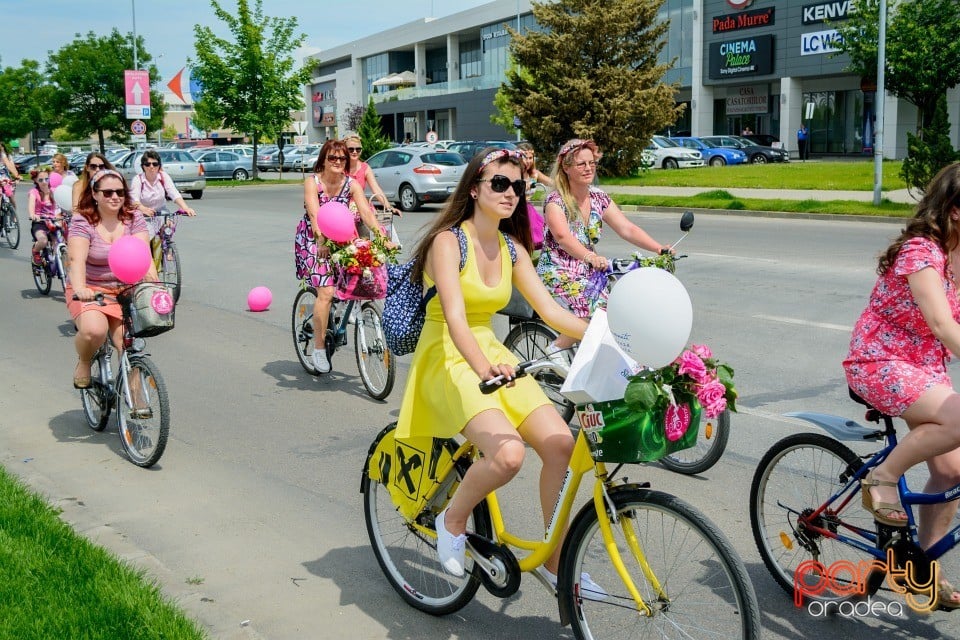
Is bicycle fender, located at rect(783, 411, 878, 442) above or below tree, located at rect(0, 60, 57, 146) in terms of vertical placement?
below

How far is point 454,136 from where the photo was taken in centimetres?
7650

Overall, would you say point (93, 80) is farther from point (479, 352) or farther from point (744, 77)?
point (479, 352)

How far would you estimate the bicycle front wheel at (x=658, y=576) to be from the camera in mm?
2963

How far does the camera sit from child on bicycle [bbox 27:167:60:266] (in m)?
13.3

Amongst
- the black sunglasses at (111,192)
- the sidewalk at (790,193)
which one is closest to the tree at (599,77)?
the sidewalk at (790,193)

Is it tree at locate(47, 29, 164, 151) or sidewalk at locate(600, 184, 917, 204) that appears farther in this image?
tree at locate(47, 29, 164, 151)

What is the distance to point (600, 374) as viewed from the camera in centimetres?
313

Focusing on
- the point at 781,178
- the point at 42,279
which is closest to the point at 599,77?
the point at 781,178

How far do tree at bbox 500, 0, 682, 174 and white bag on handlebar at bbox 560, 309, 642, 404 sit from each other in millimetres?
34607

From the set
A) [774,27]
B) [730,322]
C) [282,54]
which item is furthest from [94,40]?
[730,322]

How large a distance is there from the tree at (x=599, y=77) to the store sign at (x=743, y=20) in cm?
1735

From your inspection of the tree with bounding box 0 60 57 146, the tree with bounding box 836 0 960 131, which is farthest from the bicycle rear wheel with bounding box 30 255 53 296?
the tree with bounding box 0 60 57 146

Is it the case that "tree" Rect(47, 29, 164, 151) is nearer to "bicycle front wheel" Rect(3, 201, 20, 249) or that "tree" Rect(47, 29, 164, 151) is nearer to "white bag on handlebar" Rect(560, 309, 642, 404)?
"bicycle front wheel" Rect(3, 201, 20, 249)

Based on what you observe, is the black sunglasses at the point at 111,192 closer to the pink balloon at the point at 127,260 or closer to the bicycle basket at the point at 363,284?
the pink balloon at the point at 127,260
